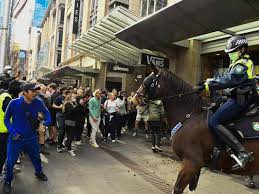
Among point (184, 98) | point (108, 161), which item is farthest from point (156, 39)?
point (184, 98)

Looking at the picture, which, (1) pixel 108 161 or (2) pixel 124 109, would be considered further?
(2) pixel 124 109

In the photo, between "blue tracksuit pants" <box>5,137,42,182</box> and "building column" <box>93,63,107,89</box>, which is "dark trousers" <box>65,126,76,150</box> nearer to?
"blue tracksuit pants" <box>5,137,42,182</box>

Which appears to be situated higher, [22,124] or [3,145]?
[22,124]

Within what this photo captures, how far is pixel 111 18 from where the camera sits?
14906 millimetres

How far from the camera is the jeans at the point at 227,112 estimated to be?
15.7ft

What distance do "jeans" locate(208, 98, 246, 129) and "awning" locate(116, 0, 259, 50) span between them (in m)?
4.33

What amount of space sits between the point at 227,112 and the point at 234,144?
1.54 feet

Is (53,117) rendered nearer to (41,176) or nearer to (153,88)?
(41,176)

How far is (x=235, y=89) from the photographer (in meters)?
4.76

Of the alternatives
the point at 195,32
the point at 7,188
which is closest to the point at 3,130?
the point at 7,188

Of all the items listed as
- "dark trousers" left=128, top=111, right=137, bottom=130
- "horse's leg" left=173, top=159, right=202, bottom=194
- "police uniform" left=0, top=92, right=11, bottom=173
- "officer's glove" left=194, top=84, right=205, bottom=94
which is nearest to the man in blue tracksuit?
"police uniform" left=0, top=92, right=11, bottom=173

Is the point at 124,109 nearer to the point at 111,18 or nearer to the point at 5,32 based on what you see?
the point at 111,18

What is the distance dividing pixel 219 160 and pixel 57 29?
149ft

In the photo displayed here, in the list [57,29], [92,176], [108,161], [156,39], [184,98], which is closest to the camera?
[184,98]
